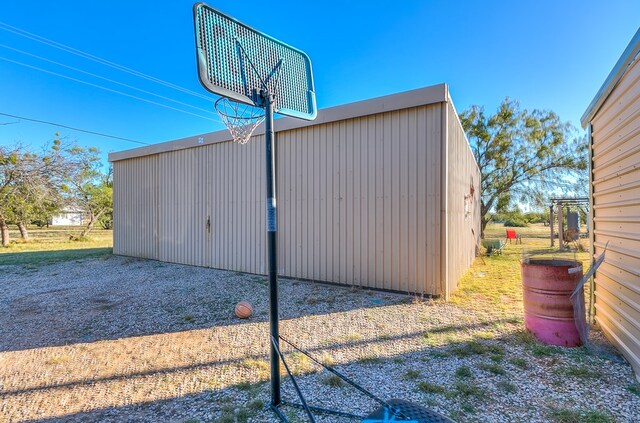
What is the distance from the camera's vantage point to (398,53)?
7.44 meters

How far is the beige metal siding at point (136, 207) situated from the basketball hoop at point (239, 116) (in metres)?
6.52

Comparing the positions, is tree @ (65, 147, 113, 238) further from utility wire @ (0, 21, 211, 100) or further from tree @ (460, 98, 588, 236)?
tree @ (460, 98, 588, 236)

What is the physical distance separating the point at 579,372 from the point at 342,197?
3.75 m

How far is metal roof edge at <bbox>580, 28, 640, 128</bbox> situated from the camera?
7.37ft

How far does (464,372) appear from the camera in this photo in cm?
241

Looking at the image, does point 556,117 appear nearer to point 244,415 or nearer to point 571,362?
point 571,362

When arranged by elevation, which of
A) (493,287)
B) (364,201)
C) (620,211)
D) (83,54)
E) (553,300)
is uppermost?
(83,54)

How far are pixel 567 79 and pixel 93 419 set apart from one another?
12386 millimetres

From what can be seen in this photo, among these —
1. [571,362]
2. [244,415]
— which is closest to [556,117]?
[571,362]

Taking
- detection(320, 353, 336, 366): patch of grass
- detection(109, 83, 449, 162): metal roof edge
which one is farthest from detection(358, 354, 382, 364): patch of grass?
detection(109, 83, 449, 162): metal roof edge

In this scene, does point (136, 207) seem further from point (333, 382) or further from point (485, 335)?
point (485, 335)

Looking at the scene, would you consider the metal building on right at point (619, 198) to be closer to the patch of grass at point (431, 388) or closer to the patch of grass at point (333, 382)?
the patch of grass at point (431, 388)

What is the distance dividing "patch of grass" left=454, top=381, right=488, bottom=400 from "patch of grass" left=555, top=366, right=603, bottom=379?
0.76 m

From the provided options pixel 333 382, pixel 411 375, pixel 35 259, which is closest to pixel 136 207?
pixel 35 259
